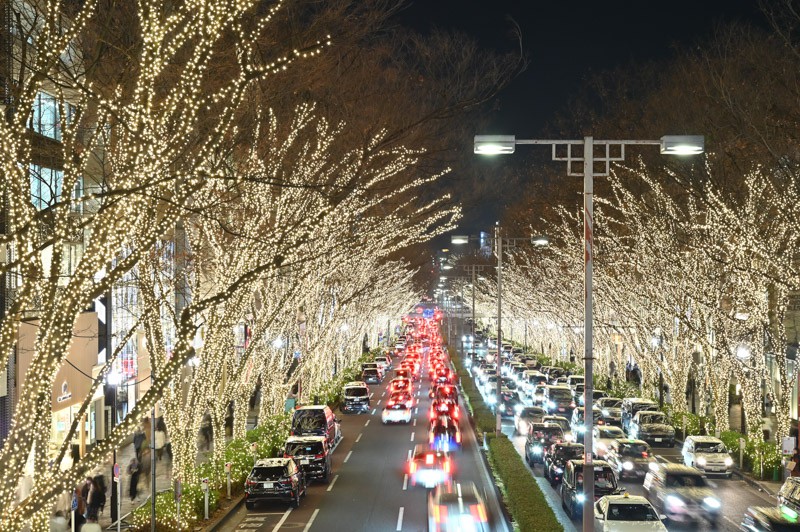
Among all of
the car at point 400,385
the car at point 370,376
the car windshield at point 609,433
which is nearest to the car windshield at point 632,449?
the car windshield at point 609,433

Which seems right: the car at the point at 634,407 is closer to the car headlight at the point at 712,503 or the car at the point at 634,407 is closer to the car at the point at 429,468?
the car at the point at 429,468

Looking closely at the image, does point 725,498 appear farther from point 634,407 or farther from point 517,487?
point 634,407

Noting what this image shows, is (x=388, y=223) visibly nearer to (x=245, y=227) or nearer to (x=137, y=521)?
(x=245, y=227)

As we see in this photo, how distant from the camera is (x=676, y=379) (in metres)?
37.8

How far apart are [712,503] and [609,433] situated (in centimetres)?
1036

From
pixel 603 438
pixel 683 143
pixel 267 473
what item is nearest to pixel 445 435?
pixel 603 438

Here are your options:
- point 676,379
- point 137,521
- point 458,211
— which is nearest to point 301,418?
point 458,211

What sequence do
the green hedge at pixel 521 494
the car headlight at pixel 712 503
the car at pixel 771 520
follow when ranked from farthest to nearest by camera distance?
the car headlight at pixel 712 503
the green hedge at pixel 521 494
the car at pixel 771 520

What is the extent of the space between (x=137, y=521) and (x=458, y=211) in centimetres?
1163

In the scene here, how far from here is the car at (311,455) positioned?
2641 centimetres

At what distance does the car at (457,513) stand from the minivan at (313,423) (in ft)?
51.1

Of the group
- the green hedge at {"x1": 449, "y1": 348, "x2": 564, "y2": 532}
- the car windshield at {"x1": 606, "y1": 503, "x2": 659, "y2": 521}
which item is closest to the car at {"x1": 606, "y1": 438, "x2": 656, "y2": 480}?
the green hedge at {"x1": 449, "y1": 348, "x2": 564, "y2": 532}

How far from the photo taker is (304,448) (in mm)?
26625

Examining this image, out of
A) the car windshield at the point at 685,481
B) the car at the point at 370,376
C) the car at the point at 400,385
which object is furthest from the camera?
the car at the point at 370,376
